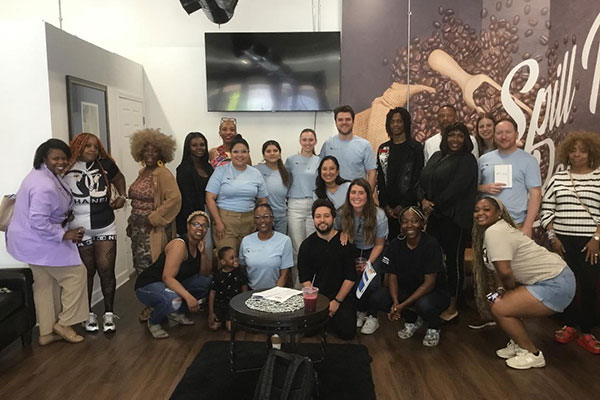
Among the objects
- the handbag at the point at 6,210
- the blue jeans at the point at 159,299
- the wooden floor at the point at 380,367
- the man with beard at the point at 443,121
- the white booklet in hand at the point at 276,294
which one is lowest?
the wooden floor at the point at 380,367

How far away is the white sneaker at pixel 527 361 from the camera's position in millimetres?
3184

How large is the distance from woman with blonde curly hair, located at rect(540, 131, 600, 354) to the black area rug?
1.52 meters

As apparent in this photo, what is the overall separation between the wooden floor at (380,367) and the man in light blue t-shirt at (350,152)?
4.10 ft

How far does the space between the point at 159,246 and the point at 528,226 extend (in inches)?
109

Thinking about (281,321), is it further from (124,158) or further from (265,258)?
(124,158)

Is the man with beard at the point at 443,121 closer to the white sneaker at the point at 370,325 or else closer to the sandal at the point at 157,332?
the white sneaker at the point at 370,325

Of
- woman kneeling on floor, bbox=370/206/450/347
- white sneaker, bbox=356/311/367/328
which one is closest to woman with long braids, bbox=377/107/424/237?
woman kneeling on floor, bbox=370/206/450/347

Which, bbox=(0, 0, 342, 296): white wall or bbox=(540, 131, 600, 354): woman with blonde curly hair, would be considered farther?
bbox=(0, 0, 342, 296): white wall

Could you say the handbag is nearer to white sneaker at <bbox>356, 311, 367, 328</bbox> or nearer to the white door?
the white door

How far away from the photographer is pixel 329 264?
3.64 metres

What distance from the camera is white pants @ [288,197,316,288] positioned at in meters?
4.16

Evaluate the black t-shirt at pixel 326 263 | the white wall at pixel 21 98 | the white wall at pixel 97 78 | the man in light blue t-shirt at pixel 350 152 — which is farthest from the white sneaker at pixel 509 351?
the white wall at pixel 21 98

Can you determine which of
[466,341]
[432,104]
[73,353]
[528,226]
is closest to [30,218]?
[73,353]

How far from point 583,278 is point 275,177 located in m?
2.38
